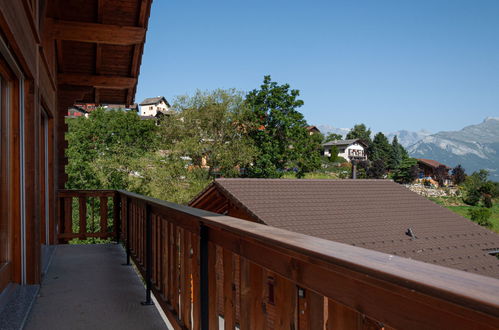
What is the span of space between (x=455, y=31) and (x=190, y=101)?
449 ft

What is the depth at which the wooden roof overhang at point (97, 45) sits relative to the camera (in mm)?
4980

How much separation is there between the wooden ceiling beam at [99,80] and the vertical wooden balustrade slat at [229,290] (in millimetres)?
5492

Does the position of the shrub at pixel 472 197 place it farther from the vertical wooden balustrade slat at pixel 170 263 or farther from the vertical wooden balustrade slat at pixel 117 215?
the vertical wooden balustrade slat at pixel 170 263

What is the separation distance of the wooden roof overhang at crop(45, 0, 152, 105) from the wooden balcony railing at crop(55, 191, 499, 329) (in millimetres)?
3355

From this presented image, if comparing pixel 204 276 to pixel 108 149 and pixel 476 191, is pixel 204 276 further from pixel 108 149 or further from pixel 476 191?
pixel 476 191

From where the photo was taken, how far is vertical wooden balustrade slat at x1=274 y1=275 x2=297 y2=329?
1.24 metres

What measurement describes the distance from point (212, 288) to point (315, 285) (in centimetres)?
101

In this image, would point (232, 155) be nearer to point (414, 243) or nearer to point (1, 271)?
point (414, 243)

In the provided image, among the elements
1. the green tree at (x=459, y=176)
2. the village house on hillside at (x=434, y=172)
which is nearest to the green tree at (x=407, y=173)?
the village house on hillside at (x=434, y=172)

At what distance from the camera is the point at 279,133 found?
3716 cm

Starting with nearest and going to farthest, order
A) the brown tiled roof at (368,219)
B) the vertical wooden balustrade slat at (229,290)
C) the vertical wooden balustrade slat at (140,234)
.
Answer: the vertical wooden balustrade slat at (229,290)
the vertical wooden balustrade slat at (140,234)
the brown tiled roof at (368,219)

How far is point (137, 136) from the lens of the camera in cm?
3369

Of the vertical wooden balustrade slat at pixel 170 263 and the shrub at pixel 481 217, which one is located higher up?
the vertical wooden balustrade slat at pixel 170 263

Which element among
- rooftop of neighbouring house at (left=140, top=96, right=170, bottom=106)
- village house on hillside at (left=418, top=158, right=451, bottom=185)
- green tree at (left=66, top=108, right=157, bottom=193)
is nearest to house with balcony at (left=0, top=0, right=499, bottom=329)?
green tree at (left=66, top=108, right=157, bottom=193)
